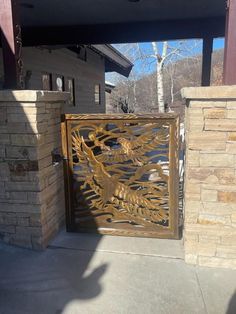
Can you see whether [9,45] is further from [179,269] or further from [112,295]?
[179,269]

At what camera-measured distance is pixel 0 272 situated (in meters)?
2.55

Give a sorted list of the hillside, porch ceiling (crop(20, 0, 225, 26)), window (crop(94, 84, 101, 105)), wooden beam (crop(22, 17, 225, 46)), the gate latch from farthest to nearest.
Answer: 1. the hillside
2. window (crop(94, 84, 101, 105))
3. wooden beam (crop(22, 17, 225, 46))
4. porch ceiling (crop(20, 0, 225, 26))
5. the gate latch

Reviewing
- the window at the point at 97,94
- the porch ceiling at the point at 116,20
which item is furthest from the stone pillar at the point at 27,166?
the window at the point at 97,94

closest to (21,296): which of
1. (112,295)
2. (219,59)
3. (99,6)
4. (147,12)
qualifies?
(112,295)

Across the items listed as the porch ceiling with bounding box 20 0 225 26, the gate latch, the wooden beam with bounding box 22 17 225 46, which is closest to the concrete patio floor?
the gate latch

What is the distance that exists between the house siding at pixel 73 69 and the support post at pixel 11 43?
270 centimetres

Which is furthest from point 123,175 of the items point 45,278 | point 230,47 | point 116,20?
point 116,20

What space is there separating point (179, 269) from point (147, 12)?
134 inches

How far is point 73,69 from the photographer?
8781 mm

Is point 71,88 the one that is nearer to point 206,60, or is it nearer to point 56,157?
point 206,60

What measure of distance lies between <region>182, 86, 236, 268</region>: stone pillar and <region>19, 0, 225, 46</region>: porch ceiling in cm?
204

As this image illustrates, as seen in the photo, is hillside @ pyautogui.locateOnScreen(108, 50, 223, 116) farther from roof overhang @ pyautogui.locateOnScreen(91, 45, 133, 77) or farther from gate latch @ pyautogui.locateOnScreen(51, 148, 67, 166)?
gate latch @ pyautogui.locateOnScreen(51, 148, 67, 166)

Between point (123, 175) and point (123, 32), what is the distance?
2.98 meters

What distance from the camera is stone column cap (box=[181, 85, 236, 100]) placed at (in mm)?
2314
